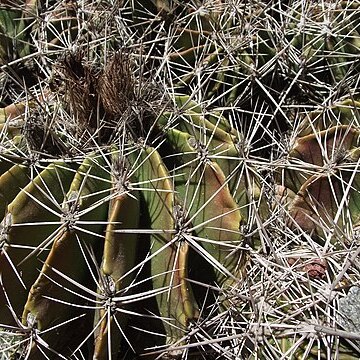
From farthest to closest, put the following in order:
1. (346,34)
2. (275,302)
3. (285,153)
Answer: (346,34) < (285,153) < (275,302)

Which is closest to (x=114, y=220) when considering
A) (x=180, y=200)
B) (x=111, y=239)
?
(x=111, y=239)

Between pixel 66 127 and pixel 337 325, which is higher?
pixel 66 127

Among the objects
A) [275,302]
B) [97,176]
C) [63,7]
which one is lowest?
[275,302]

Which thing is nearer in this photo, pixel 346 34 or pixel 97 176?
pixel 97 176

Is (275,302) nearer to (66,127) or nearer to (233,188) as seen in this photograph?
(233,188)

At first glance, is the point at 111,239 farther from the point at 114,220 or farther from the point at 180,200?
the point at 180,200

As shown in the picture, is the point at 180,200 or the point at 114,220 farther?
the point at 180,200

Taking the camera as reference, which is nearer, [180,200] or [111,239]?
[111,239]

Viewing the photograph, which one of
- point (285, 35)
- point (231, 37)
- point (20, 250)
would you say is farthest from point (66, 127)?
point (285, 35)
